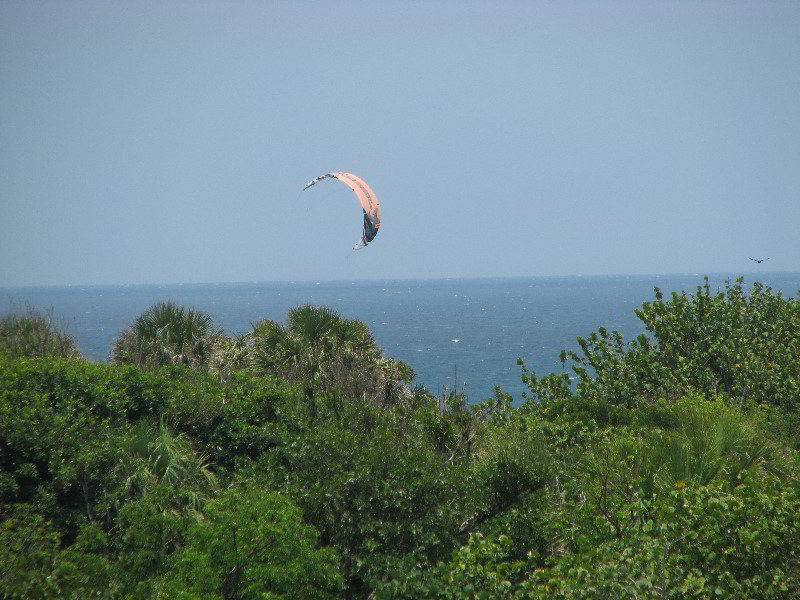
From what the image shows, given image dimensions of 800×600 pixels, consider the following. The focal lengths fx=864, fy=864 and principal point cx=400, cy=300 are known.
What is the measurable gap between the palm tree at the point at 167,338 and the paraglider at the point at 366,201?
823 centimetres

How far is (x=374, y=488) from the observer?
511 inches

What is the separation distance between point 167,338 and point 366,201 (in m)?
9.56

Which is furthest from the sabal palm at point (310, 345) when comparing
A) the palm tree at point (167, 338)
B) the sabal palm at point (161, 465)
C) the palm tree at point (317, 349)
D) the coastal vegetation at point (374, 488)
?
the sabal palm at point (161, 465)

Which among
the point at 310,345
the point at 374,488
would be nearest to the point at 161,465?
the point at 374,488

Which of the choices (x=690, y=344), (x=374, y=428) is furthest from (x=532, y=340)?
(x=374, y=428)

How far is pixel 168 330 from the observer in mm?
25000

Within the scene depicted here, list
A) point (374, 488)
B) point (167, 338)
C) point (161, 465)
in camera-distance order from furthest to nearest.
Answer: point (167, 338), point (161, 465), point (374, 488)

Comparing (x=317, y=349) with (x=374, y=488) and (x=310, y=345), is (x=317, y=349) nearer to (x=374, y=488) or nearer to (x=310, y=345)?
(x=310, y=345)

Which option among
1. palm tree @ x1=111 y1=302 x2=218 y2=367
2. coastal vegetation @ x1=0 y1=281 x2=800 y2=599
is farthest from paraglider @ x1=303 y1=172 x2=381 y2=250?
palm tree @ x1=111 y1=302 x2=218 y2=367

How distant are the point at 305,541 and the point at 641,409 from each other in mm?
11377

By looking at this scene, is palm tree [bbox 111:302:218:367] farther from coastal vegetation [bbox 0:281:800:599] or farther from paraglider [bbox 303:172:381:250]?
paraglider [bbox 303:172:381:250]

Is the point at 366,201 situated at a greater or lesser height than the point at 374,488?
greater

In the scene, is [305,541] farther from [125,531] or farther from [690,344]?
[690,344]

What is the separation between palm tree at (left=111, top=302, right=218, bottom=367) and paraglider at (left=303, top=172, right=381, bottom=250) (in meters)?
8.23
